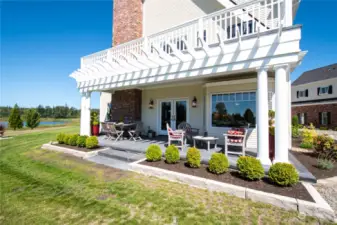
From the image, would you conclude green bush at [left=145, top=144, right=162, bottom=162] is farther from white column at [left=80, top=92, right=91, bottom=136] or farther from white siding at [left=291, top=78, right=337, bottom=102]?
white siding at [left=291, top=78, right=337, bottom=102]

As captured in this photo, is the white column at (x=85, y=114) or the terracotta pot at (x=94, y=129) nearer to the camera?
the white column at (x=85, y=114)

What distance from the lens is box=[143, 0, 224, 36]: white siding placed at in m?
8.59

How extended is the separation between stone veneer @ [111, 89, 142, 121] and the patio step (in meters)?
3.85

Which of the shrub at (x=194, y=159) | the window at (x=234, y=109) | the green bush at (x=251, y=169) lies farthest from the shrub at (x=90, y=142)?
the green bush at (x=251, y=169)

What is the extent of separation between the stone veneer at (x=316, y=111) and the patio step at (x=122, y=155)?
2211 cm

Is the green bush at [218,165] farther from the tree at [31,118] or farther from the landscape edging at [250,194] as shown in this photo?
the tree at [31,118]

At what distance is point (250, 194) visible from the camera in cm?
336

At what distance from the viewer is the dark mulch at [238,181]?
10.7ft

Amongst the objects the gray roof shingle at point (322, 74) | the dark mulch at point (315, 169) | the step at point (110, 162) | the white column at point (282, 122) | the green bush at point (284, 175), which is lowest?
the step at point (110, 162)

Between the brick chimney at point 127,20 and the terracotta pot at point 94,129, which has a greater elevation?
the brick chimney at point 127,20

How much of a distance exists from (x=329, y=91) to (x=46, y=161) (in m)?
27.7

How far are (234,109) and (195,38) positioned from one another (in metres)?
3.53

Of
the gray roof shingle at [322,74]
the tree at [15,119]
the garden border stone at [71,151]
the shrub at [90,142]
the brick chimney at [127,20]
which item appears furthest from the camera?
the gray roof shingle at [322,74]

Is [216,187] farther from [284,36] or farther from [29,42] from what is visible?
[29,42]
